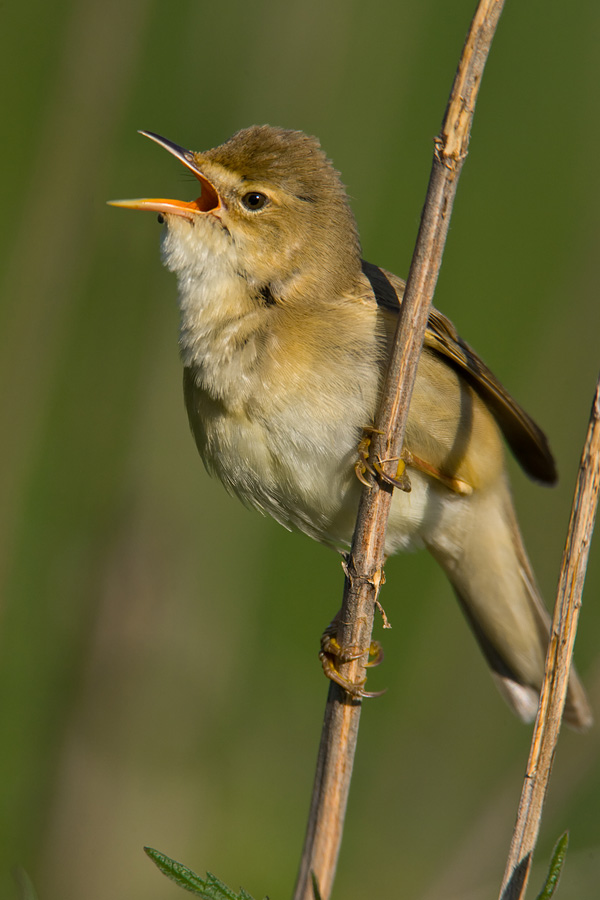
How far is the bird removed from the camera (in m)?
2.37

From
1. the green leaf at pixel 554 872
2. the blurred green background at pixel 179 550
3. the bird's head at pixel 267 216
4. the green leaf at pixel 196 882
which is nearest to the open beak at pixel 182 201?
the bird's head at pixel 267 216

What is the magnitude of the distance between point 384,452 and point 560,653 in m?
0.55

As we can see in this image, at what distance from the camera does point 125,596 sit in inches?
118

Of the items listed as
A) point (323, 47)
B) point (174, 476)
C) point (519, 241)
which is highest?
point (323, 47)

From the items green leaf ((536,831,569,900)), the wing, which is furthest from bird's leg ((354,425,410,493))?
green leaf ((536,831,569,900))

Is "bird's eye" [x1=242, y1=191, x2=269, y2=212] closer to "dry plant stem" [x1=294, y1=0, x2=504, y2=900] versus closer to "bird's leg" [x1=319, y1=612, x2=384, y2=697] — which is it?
"dry plant stem" [x1=294, y1=0, x2=504, y2=900]

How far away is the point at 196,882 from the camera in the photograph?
1.46 meters

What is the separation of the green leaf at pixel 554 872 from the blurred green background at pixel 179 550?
3.99 feet

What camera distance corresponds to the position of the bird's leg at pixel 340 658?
215 centimetres

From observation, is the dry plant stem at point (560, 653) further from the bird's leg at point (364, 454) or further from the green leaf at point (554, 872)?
the bird's leg at point (364, 454)

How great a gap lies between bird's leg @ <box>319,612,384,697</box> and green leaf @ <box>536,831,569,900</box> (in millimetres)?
730

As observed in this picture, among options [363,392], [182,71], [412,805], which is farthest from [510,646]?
[182,71]

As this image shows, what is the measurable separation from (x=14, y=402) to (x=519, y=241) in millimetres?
2245

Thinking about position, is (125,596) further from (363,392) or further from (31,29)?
(31,29)
